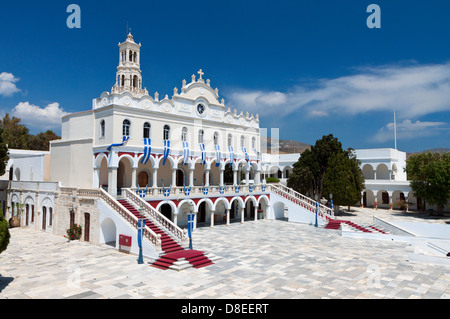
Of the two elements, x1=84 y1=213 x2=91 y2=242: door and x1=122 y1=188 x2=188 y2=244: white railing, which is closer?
x1=122 y1=188 x2=188 y2=244: white railing

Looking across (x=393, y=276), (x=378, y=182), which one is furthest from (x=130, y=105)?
(x=378, y=182)

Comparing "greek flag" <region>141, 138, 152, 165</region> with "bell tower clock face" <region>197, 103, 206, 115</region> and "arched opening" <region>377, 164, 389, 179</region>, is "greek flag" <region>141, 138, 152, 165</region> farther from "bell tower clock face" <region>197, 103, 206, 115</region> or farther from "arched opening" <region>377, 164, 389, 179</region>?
"arched opening" <region>377, 164, 389, 179</region>

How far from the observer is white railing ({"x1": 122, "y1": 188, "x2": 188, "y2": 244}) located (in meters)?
20.5

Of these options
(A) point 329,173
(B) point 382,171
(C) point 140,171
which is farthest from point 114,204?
(B) point 382,171

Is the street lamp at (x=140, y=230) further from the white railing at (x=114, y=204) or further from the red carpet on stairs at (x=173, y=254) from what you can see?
the red carpet on stairs at (x=173, y=254)

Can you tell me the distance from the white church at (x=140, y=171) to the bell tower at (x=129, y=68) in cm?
9

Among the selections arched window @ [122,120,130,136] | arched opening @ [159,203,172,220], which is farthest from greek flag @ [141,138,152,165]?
arched opening @ [159,203,172,220]

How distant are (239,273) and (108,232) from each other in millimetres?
11528

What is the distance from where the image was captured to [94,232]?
22.7m

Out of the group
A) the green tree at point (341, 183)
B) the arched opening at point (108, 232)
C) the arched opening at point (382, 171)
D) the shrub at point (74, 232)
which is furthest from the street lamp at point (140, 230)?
the arched opening at point (382, 171)

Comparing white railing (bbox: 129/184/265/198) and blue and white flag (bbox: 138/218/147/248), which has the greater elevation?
white railing (bbox: 129/184/265/198)

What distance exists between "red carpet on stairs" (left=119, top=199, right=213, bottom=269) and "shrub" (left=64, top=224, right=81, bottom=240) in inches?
255
